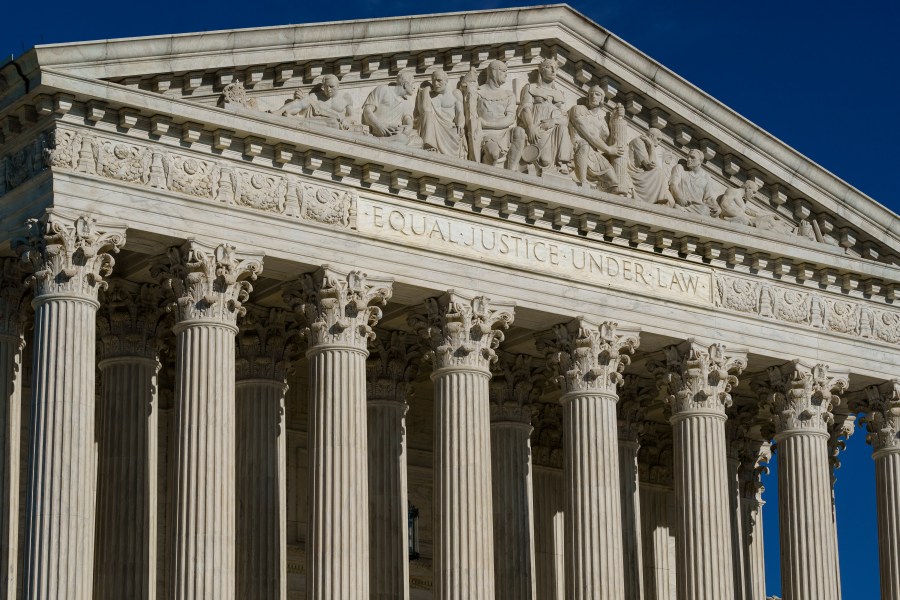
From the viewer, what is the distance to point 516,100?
190 ft

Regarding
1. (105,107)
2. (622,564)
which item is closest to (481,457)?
(622,564)

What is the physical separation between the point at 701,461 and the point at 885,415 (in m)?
7.40

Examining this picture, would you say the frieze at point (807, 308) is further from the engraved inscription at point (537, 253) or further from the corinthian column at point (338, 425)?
the corinthian column at point (338, 425)

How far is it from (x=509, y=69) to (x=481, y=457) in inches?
425

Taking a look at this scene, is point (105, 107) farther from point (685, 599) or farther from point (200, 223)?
point (685, 599)

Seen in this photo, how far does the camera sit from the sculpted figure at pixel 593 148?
191ft

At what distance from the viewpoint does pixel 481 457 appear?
54.5 meters

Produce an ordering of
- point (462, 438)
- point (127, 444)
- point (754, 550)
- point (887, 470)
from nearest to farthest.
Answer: point (127, 444) < point (462, 438) < point (887, 470) < point (754, 550)

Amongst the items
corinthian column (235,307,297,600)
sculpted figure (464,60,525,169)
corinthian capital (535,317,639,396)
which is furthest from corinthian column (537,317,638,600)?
corinthian column (235,307,297,600)

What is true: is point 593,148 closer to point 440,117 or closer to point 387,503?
point 440,117

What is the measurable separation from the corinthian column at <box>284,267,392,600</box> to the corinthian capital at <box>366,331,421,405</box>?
4.62 metres

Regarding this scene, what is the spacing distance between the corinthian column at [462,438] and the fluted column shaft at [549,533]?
939cm

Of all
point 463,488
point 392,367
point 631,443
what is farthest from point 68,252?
point 631,443

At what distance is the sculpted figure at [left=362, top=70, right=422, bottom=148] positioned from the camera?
54.8 metres
